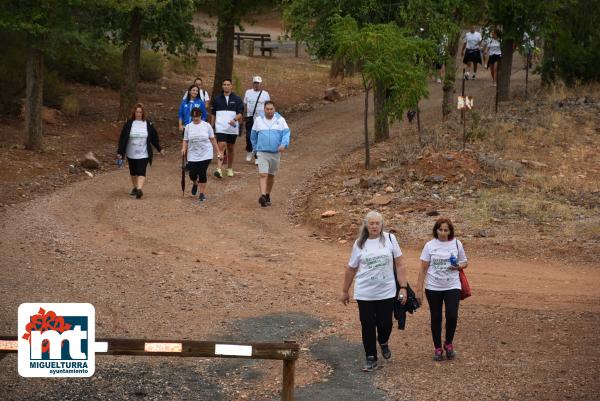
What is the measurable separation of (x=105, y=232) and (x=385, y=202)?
15.2ft

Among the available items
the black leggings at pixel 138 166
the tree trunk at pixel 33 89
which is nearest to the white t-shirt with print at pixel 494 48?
the tree trunk at pixel 33 89

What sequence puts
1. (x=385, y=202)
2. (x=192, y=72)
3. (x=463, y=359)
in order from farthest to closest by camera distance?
1. (x=192, y=72)
2. (x=385, y=202)
3. (x=463, y=359)

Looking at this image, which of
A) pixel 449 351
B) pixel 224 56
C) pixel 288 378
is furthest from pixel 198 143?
pixel 224 56

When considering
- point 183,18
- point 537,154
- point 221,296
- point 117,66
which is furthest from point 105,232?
point 117,66

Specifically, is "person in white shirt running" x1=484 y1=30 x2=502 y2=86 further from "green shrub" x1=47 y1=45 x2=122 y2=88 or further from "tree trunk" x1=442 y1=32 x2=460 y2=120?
"green shrub" x1=47 y1=45 x2=122 y2=88

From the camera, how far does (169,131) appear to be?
27.5 m

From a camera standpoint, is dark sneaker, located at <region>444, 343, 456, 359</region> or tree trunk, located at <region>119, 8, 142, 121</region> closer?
dark sneaker, located at <region>444, 343, 456, 359</region>

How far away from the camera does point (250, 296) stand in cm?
1381

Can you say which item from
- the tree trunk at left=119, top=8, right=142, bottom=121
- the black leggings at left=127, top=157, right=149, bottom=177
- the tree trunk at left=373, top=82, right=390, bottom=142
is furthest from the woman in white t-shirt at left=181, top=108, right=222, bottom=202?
the tree trunk at left=119, top=8, right=142, bottom=121

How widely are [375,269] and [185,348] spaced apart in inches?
99.3

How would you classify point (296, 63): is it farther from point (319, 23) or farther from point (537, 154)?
point (537, 154)

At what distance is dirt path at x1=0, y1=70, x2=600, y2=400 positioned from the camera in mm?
10641

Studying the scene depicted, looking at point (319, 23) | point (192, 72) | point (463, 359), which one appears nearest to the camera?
point (463, 359)

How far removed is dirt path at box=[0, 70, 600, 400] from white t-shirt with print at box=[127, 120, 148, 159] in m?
0.79
